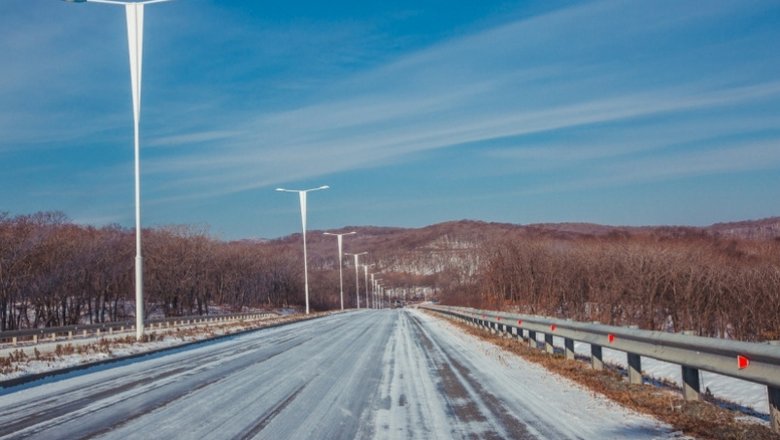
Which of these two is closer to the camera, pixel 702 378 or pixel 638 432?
pixel 638 432

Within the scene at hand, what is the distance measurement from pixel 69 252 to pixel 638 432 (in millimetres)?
69697

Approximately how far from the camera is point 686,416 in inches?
335

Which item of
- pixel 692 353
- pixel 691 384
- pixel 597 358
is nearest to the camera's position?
pixel 692 353

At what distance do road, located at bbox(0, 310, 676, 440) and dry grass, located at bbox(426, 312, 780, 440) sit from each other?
27 cm

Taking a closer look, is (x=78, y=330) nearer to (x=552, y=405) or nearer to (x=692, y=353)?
(x=552, y=405)

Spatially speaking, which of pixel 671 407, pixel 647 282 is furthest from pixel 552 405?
pixel 647 282

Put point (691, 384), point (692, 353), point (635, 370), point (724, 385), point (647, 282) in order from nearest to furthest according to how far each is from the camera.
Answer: point (692, 353)
point (691, 384)
point (635, 370)
point (724, 385)
point (647, 282)

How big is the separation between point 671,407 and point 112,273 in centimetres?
7810

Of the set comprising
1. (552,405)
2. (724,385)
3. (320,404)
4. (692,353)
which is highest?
(692,353)

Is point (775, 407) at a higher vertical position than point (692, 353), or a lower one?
lower

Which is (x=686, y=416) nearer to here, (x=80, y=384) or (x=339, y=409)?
(x=339, y=409)

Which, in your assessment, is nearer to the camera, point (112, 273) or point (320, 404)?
point (320, 404)

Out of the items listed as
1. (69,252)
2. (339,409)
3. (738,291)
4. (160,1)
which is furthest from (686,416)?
(69,252)

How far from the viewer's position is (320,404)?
990 centimetres
